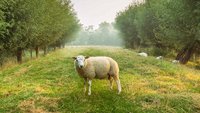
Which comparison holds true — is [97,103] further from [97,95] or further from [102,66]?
[102,66]

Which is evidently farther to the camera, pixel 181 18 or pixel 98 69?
pixel 181 18

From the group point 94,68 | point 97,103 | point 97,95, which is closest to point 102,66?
point 94,68

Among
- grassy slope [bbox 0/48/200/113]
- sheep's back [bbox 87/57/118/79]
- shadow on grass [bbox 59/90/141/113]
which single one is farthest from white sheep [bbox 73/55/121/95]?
grassy slope [bbox 0/48/200/113]

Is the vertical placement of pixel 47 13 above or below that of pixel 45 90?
above

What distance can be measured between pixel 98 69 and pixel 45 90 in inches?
152

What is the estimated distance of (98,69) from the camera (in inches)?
819

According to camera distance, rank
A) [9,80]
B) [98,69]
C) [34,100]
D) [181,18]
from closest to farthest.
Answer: [34,100], [98,69], [9,80], [181,18]

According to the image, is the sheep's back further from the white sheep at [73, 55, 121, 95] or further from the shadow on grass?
the shadow on grass

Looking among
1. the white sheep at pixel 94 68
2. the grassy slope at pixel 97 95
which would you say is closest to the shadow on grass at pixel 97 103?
the grassy slope at pixel 97 95

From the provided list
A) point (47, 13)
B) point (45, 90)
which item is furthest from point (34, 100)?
point (47, 13)

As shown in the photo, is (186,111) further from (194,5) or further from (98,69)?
(194,5)

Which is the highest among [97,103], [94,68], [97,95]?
[94,68]

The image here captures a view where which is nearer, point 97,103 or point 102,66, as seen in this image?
point 97,103

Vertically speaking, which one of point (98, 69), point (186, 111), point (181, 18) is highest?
point (181, 18)
